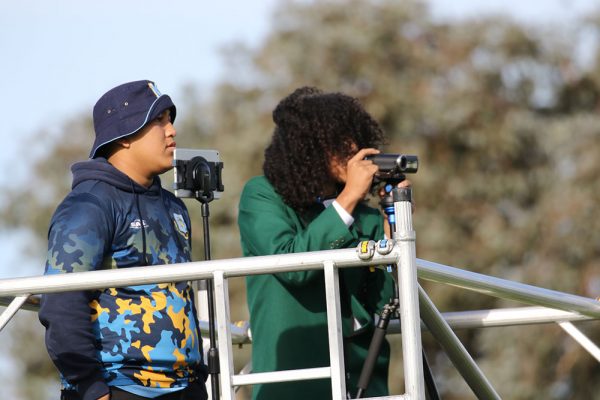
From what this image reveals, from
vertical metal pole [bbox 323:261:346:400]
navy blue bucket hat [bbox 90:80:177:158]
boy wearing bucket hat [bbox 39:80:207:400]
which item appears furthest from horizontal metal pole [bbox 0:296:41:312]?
vertical metal pole [bbox 323:261:346:400]

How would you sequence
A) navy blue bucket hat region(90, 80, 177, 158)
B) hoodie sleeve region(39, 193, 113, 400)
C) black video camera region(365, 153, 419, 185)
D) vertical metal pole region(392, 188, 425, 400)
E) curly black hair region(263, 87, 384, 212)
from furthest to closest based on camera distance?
curly black hair region(263, 87, 384, 212), black video camera region(365, 153, 419, 185), navy blue bucket hat region(90, 80, 177, 158), hoodie sleeve region(39, 193, 113, 400), vertical metal pole region(392, 188, 425, 400)

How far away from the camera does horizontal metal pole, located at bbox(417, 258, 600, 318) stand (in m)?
3.56

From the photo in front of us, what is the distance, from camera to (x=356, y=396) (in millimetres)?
3469

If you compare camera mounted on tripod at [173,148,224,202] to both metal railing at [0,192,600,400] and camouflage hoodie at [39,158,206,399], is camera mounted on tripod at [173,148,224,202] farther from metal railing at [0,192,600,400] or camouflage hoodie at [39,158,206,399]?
metal railing at [0,192,600,400]

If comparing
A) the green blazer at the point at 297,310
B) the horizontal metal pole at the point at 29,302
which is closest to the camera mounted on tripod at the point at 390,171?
the green blazer at the point at 297,310

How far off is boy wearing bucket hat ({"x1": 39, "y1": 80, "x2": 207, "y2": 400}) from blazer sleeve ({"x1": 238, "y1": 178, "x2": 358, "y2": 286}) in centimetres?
28

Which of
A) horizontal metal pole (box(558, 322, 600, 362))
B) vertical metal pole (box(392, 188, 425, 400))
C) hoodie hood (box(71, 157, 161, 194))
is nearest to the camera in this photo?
vertical metal pole (box(392, 188, 425, 400))

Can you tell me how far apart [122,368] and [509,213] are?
36.1 ft

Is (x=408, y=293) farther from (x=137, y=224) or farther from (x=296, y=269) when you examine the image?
(x=137, y=224)

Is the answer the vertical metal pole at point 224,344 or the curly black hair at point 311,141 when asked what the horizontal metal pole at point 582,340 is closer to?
the curly black hair at point 311,141

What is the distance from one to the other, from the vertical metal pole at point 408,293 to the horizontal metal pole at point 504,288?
16.1 inches

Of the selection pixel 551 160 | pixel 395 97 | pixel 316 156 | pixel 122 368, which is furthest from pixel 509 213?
pixel 122 368

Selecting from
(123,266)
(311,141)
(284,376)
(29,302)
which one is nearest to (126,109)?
(123,266)

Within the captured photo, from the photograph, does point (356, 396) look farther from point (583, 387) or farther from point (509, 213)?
point (509, 213)
